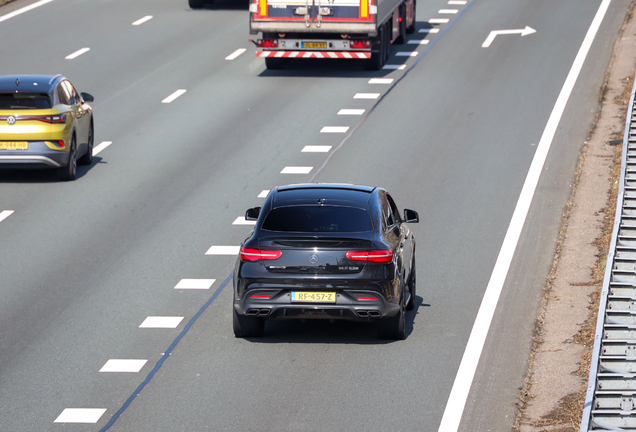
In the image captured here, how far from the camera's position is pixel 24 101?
1894cm

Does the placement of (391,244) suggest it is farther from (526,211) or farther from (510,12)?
(510,12)

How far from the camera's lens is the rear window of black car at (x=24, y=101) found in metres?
18.8

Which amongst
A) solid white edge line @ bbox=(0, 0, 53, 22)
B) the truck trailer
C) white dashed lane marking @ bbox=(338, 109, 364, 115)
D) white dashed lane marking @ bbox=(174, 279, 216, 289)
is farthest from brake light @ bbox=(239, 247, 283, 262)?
solid white edge line @ bbox=(0, 0, 53, 22)

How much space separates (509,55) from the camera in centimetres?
2830

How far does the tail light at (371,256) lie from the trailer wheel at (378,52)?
16.4 metres

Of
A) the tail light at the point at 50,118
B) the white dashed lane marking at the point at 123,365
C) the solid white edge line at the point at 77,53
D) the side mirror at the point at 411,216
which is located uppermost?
the side mirror at the point at 411,216

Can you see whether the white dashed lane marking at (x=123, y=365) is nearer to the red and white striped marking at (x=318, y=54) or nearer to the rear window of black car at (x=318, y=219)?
the rear window of black car at (x=318, y=219)

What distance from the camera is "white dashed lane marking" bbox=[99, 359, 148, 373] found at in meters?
10.5

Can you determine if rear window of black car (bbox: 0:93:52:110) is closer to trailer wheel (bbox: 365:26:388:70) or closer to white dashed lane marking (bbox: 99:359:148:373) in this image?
white dashed lane marking (bbox: 99:359:148:373)

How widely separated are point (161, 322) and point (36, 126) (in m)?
7.83

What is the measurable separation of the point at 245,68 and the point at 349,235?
17389 millimetres

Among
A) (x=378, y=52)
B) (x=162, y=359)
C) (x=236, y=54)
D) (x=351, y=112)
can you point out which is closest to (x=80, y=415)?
(x=162, y=359)

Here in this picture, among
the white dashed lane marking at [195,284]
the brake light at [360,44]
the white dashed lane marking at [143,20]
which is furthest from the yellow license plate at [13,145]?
the white dashed lane marking at [143,20]

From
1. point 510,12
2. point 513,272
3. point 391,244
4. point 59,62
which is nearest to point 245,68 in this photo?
point 59,62
